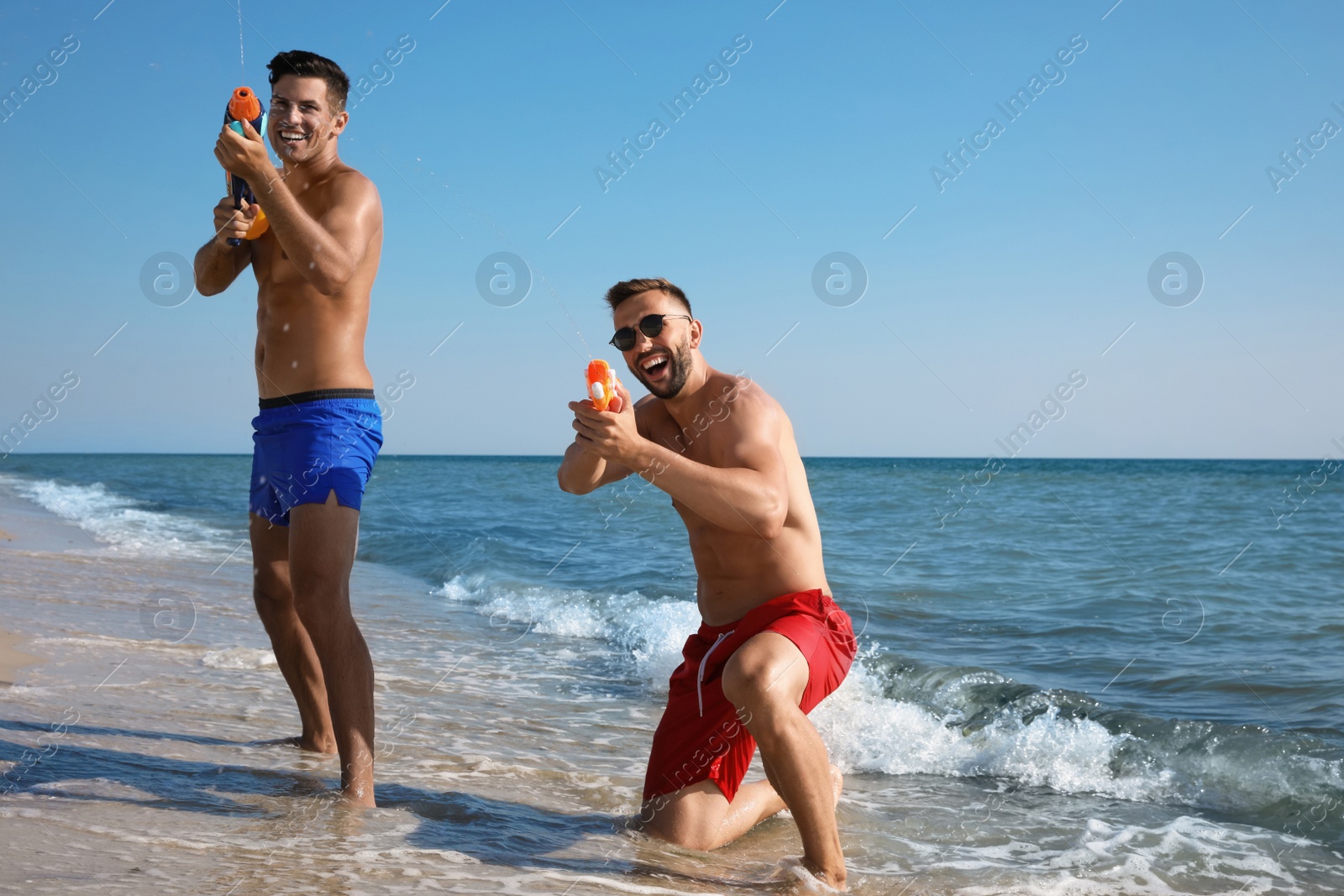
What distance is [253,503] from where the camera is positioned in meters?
3.38

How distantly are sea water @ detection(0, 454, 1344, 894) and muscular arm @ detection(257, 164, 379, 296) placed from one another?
1.56m

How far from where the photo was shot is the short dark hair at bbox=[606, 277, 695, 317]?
3.33 metres

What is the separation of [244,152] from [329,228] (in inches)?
13.4

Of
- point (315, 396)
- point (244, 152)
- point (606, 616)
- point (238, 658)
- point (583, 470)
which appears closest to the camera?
point (244, 152)

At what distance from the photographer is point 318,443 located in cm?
308

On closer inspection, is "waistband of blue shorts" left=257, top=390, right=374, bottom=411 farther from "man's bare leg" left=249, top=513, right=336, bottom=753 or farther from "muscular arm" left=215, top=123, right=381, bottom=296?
"man's bare leg" left=249, top=513, right=336, bottom=753

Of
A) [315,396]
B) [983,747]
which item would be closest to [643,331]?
[315,396]

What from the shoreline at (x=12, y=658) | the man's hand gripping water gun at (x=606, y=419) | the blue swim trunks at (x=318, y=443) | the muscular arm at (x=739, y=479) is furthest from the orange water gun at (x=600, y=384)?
the shoreline at (x=12, y=658)

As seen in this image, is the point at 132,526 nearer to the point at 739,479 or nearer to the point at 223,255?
the point at 223,255

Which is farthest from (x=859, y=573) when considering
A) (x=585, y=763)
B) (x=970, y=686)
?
(x=585, y=763)

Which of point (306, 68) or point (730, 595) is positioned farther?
point (730, 595)

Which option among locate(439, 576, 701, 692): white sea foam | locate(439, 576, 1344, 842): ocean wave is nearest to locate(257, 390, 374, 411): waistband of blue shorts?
locate(439, 576, 1344, 842): ocean wave

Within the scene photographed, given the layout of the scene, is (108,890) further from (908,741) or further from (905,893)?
(908,741)

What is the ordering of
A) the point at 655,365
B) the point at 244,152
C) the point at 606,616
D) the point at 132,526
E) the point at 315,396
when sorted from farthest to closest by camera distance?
the point at 132,526 → the point at 606,616 → the point at 655,365 → the point at 315,396 → the point at 244,152
